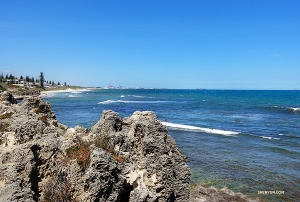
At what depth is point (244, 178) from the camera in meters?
16.5

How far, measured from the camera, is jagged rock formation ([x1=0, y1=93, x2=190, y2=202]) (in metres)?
6.01

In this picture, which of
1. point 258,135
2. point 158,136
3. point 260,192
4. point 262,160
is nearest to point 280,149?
point 262,160

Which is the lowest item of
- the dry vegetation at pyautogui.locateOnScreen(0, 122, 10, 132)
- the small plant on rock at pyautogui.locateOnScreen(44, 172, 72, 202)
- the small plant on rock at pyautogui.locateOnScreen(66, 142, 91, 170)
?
the small plant on rock at pyautogui.locateOnScreen(44, 172, 72, 202)

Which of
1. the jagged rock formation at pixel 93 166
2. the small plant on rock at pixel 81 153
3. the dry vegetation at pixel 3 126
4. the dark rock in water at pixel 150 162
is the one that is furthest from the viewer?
the dry vegetation at pixel 3 126

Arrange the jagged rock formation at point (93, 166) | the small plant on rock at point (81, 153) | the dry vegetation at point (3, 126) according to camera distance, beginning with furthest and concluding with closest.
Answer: the dry vegetation at point (3, 126), the small plant on rock at point (81, 153), the jagged rock formation at point (93, 166)

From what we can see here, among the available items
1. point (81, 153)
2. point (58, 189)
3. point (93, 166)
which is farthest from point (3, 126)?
point (93, 166)

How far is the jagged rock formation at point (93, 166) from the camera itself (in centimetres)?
601

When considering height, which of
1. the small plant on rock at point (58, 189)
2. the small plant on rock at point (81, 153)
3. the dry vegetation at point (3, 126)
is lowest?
the small plant on rock at point (58, 189)

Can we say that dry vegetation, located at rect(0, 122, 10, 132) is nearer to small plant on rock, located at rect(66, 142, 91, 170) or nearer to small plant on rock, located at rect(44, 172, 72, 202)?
small plant on rock, located at rect(66, 142, 91, 170)

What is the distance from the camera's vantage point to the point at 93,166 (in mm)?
6066

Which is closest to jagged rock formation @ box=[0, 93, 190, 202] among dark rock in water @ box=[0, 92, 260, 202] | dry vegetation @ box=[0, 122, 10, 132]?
dark rock in water @ box=[0, 92, 260, 202]

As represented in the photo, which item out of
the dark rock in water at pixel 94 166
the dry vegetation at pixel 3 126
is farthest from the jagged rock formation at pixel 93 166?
the dry vegetation at pixel 3 126

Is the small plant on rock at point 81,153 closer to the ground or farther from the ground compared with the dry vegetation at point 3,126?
closer to the ground

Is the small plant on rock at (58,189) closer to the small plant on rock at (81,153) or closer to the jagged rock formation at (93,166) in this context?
the jagged rock formation at (93,166)
